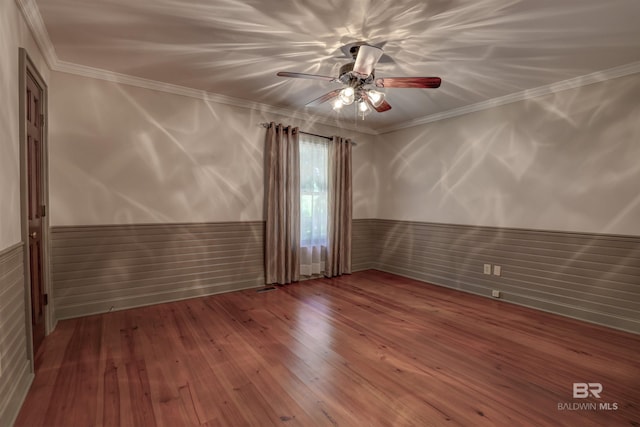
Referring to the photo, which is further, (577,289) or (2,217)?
(577,289)

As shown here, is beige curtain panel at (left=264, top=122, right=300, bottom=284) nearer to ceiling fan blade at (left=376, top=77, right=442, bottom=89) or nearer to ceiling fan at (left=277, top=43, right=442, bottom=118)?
ceiling fan at (left=277, top=43, right=442, bottom=118)

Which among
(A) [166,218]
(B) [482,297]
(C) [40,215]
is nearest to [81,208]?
(C) [40,215]

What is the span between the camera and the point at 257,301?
3598mm

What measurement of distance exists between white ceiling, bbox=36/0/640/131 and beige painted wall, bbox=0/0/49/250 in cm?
33

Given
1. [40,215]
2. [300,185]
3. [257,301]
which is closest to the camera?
[40,215]

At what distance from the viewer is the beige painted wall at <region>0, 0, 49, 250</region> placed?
1634 millimetres

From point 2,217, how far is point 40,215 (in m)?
1.18

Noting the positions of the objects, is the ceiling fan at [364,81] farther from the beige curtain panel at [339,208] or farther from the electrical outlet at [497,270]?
the electrical outlet at [497,270]

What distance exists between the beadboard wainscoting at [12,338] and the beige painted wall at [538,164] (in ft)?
14.5

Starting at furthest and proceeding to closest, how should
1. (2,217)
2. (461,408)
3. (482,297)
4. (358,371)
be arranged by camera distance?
1. (482,297)
2. (358,371)
3. (461,408)
4. (2,217)

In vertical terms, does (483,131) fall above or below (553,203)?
above

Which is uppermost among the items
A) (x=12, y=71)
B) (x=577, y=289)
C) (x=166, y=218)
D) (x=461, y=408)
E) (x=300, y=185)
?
(x=12, y=71)

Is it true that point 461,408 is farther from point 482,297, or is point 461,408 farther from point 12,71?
point 12,71

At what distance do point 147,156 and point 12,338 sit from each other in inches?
83.7
